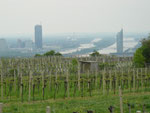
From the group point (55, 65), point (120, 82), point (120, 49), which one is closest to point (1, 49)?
point (120, 49)

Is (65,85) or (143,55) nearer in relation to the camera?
(65,85)

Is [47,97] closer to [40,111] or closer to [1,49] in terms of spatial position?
[40,111]

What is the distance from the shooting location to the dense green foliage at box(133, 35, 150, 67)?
34.1m

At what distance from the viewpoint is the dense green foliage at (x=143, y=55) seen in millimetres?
34094

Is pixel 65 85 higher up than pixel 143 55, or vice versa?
pixel 143 55

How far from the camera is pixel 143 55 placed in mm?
35875

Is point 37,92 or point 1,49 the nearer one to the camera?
point 37,92

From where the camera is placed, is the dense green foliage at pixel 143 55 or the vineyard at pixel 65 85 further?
the dense green foliage at pixel 143 55

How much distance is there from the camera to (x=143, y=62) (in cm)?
3412

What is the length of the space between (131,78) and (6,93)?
342 inches

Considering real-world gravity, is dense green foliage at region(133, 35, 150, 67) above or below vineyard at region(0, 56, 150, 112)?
above

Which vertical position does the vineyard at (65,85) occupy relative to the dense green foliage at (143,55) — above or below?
below

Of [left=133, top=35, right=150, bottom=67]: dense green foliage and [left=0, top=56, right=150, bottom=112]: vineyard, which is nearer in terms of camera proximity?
[left=0, top=56, right=150, bottom=112]: vineyard

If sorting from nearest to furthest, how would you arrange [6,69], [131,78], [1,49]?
[131,78]
[6,69]
[1,49]
